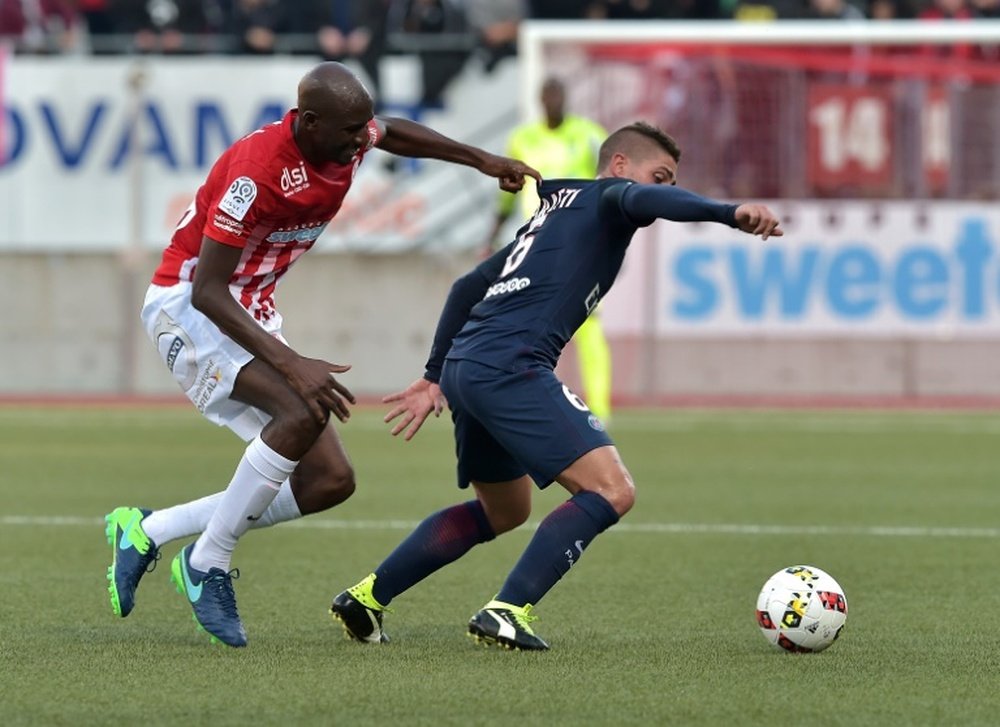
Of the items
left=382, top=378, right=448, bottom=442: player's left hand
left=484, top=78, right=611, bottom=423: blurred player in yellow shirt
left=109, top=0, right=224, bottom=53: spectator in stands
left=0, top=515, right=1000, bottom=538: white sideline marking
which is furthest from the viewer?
left=109, top=0, right=224, bottom=53: spectator in stands

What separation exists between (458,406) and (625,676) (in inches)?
44.6

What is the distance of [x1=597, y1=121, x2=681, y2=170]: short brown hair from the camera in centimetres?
648

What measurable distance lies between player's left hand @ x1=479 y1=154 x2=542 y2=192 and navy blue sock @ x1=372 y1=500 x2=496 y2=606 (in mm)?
1165

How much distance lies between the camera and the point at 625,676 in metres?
5.73

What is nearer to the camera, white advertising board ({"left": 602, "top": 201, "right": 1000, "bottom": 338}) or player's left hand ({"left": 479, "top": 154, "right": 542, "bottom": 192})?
player's left hand ({"left": 479, "top": 154, "right": 542, "bottom": 192})

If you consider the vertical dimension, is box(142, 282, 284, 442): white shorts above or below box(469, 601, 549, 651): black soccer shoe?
above

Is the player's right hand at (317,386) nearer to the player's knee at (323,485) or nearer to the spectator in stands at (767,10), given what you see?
the player's knee at (323,485)

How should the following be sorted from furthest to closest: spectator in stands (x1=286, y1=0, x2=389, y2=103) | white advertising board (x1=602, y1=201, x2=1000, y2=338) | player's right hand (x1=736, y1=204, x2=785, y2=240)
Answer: spectator in stands (x1=286, y1=0, x2=389, y2=103) → white advertising board (x1=602, y1=201, x2=1000, y2=338) → player's right hand (x1=736, y1=204, x2=785, y2=240)

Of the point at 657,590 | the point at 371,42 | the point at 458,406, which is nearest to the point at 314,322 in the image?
the point at 371,42

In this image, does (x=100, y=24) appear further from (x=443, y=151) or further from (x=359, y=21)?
(x=443, y=151)

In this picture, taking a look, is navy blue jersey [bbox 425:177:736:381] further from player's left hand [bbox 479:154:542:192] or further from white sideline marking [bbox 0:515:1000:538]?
white sideline marking [bbox 0:515:1000:538]

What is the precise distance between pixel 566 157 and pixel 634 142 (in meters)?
7.83

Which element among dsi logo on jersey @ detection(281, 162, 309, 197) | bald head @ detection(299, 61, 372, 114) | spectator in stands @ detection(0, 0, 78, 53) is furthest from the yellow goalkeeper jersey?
bald head @ detection(299, 61, 372, 114)

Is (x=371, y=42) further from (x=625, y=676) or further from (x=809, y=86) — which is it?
(x=625, y=676)
